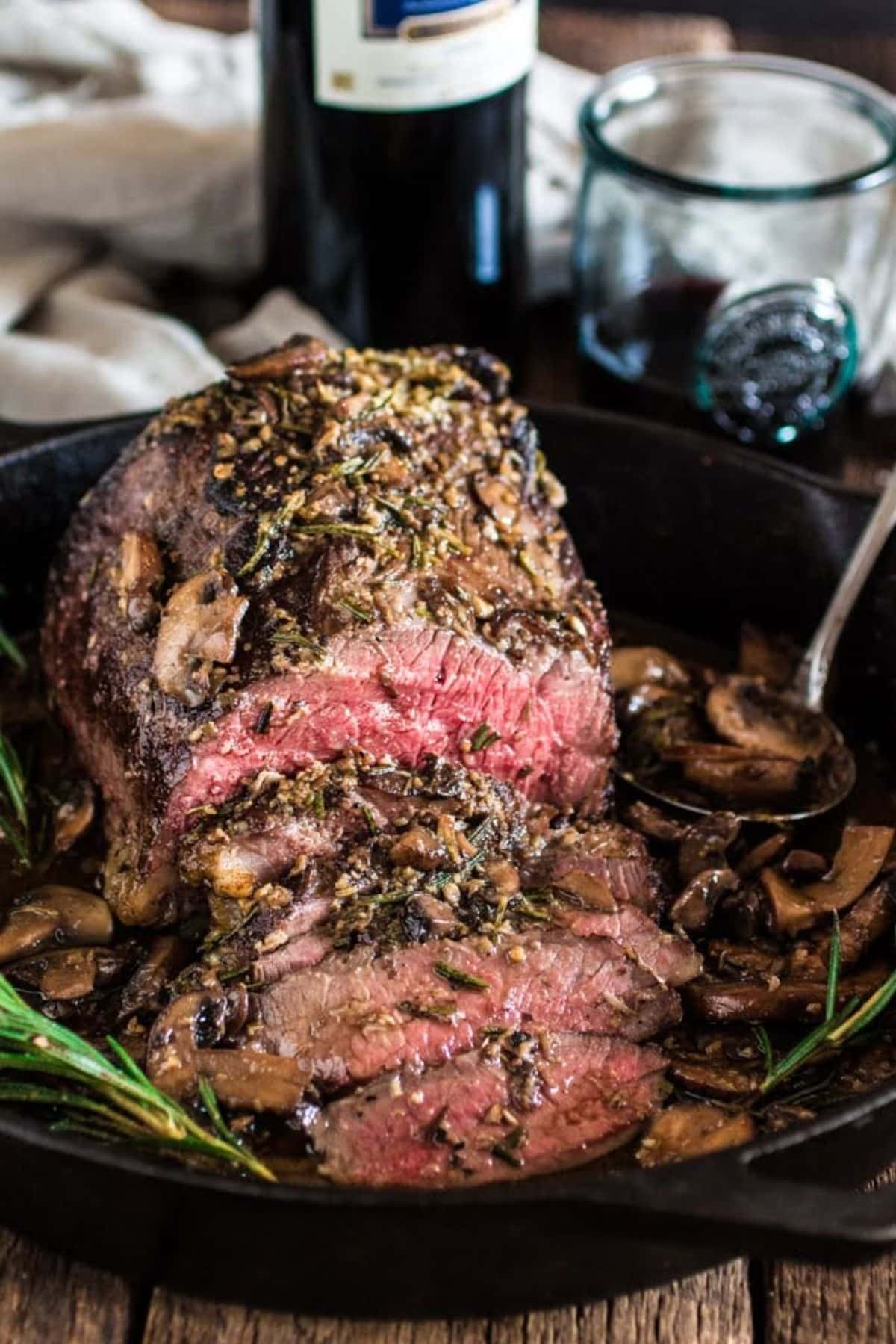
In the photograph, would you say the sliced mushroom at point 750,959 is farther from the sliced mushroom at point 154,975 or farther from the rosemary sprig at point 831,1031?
the sliced mushroom at point 154,975

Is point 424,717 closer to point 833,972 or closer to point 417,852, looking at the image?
point 417,852

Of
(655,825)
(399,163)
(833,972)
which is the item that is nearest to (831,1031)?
(833,972)

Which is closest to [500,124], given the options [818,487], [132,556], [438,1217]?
[818,487]

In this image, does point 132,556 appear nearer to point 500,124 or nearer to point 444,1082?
point 444,1082

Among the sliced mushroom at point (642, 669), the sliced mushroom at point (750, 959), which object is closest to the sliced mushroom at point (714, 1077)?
the sliced mushroom at point (750, 959)

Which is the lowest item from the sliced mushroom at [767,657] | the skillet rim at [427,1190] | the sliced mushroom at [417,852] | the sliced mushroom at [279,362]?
the sliced mushroom at [767,657]
